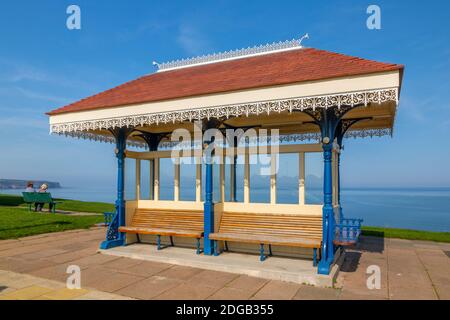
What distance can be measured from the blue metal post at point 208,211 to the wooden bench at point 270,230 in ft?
0.61

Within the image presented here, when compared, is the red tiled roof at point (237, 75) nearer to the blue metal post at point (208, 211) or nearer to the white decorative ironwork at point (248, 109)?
the white decorative ironwork at point (248, 109)

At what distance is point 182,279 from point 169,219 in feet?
10.1

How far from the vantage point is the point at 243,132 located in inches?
388

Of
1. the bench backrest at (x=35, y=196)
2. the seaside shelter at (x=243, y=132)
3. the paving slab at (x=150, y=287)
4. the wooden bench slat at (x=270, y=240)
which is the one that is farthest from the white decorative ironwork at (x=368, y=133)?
the bench backrest at (x=35, y=196)

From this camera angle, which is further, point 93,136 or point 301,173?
point 93,136

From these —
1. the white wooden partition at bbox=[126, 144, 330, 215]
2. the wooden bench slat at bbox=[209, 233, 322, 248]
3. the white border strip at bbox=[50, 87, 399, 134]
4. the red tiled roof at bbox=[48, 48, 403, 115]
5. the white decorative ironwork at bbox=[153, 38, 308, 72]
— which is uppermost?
the white decorative ironwork at bbox=[153, 38, 308, 72]

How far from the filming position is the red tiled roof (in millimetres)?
6672

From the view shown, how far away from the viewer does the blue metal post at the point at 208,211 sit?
816 centimetres

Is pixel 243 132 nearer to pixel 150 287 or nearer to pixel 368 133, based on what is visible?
pixel 368 133

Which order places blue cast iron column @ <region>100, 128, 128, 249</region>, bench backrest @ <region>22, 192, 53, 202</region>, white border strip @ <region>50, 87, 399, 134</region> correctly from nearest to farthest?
white border strip @ <region>50, 87, 399, 134</region> < blue cast iron column @ <region>100, 128, 128, 249</region> < bench backrest @ <region>22, 192, 53, 202</region>

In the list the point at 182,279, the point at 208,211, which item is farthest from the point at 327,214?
the point at 182,279

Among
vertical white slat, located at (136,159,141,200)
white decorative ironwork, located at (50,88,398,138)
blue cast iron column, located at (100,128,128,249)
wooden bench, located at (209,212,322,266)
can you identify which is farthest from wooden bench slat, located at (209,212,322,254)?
vertical white slat, located at (136,159,141,200)

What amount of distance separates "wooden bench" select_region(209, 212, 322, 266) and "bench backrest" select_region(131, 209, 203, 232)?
2.44 ft

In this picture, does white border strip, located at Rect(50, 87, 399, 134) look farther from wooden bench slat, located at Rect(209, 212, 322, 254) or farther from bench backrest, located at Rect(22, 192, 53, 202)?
bench backrest, located at Rect(22, 192, 53, 202)
